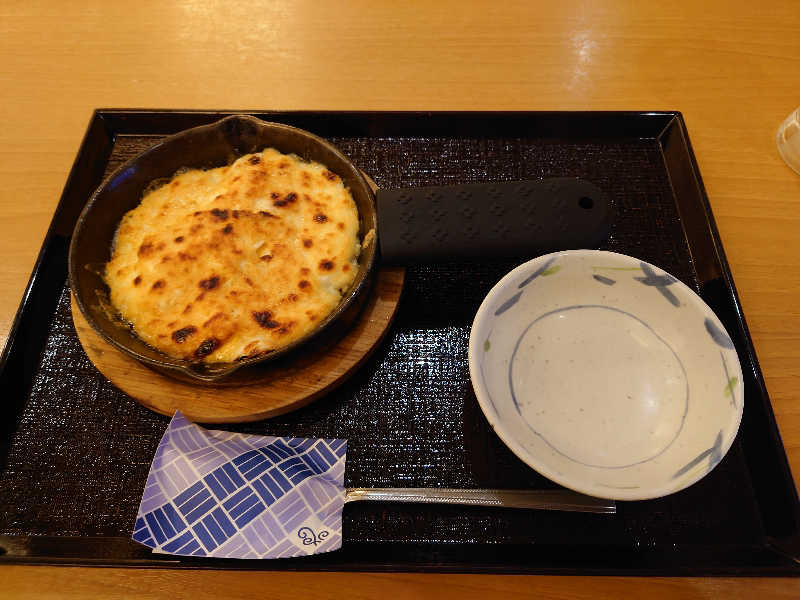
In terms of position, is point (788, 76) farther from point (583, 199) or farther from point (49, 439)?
point (49, 439)

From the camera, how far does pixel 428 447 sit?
3.68 feet

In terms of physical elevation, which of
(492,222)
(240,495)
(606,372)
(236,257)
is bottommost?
(240,495)

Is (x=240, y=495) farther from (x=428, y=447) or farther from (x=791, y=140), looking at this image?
(x=791, y=140)

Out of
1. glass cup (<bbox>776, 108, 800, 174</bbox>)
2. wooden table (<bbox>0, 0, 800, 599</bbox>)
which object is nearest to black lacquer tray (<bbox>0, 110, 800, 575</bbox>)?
wooden table (<bbox>0, 0, 800, 599</bbox>)

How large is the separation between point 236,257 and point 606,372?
2.83 ft

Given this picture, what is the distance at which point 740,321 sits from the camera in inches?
47.7

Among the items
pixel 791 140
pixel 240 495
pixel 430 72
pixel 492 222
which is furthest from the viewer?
pixel 430 72

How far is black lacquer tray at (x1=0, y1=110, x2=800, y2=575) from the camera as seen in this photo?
3.33ft

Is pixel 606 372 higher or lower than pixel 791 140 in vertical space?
lower

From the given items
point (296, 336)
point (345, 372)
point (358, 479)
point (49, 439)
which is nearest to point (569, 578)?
point (358, 479)

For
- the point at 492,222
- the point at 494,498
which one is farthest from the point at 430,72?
the point at 494,498

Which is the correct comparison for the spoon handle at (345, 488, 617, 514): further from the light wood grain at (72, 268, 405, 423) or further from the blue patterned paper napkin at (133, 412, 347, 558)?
the light wood grain at (72, 268, 405, 423)

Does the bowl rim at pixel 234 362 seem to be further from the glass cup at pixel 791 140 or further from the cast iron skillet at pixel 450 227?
the glass cup at pixel 791 140

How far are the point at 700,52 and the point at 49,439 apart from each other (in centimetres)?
225
